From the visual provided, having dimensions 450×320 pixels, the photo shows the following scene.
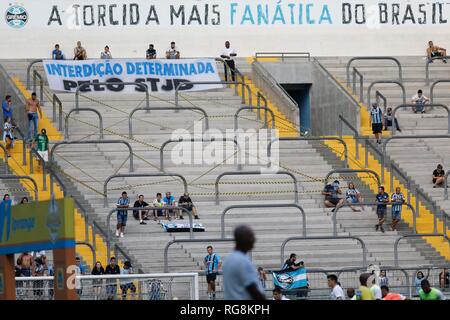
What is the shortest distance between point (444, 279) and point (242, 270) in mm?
14646

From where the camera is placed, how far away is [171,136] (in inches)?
1500

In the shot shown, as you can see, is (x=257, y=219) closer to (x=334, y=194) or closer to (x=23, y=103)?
(x=334, y=194)

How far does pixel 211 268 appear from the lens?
28.8 m

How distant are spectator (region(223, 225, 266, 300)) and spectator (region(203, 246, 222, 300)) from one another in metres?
12.6

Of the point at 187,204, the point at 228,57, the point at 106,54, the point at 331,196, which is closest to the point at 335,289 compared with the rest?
the point at 187,204

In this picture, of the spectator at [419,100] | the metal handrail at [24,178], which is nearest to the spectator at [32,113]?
the metal handrail at [24,178]

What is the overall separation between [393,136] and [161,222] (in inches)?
287

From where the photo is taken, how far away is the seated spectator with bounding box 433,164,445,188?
118 ft

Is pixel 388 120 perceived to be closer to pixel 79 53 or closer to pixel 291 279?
pixel 79 53

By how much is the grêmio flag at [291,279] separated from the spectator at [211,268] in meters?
1.13

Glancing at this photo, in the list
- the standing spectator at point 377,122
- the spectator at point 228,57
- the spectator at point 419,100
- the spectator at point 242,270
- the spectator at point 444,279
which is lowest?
the spectator at point 444,279

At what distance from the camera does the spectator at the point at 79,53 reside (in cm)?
4269

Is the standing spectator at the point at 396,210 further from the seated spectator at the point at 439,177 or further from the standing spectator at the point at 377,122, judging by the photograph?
the standing spectator at the point at 377,122

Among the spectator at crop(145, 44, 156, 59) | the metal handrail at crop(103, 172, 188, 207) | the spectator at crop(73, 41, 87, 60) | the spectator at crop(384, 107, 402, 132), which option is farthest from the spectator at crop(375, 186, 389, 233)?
the spectator at crop(73, 41, 87, 60)
